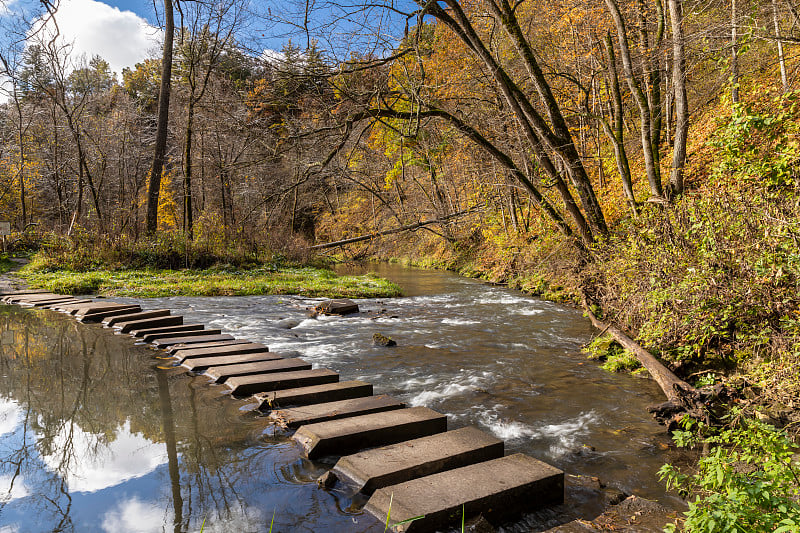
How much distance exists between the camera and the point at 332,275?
1917cm

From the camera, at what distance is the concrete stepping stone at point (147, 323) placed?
8148mm

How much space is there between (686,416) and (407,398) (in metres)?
2.79

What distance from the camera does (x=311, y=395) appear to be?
4871 millimetres

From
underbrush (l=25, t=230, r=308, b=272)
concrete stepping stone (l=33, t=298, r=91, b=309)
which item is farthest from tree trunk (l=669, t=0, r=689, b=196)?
underbrush (l=25, t=230, r=308, b=272)

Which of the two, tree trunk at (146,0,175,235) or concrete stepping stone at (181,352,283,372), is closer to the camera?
concrete stepping stone at (181,352,283,372)

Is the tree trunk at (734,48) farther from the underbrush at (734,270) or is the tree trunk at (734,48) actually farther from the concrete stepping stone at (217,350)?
the concrete stepping stone at (217,350)

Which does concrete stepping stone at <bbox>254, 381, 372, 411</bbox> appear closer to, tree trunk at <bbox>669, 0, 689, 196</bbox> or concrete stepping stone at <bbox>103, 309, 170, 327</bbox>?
concrete stepping stone at <bbox>103, 309, 170, 327</bbox>

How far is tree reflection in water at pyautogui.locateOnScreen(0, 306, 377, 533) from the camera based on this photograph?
2848 mm

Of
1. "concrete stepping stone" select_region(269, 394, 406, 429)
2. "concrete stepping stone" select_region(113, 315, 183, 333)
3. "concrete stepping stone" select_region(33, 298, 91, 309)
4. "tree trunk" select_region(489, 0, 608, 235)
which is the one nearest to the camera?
"concrete stepping stone" select_region(269, 394, 406, 429)

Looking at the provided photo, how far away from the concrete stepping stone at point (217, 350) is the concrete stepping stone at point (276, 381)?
4.03 feet

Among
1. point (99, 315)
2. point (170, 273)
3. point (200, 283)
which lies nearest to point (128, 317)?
point (99, 315)

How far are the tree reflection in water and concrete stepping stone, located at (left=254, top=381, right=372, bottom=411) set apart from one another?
267 mm

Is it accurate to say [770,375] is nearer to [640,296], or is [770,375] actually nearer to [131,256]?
[640,296]

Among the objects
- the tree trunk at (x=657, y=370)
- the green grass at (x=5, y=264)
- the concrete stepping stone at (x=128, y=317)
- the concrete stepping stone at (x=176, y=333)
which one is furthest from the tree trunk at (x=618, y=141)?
the green grass at (x=5, y=264)
